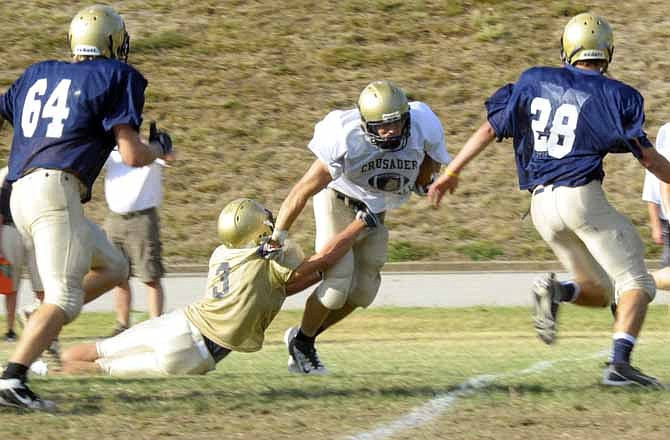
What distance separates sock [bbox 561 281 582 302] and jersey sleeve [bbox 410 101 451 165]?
0.96 meters

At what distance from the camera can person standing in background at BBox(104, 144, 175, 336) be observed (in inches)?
397

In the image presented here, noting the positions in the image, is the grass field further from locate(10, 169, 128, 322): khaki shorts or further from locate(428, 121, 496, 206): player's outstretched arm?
locate(428, 121, 496, 206): player's outstretched arm

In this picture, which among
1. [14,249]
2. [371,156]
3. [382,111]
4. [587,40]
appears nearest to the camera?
[587,40]

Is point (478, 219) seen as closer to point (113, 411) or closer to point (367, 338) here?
point (367, 338)

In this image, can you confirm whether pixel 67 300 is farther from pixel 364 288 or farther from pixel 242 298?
pixel 364 288

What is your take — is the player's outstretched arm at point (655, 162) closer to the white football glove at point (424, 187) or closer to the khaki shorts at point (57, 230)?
the white football glove at point (424, 187)

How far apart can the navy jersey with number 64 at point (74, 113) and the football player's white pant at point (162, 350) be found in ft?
3.72

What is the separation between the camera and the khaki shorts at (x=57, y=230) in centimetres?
596

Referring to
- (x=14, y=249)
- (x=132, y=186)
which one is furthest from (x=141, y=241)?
(x=14, y=249)

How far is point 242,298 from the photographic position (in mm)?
6887

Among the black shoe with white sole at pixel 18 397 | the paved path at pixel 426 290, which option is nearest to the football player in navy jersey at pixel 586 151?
the black shoe with white sole at pixel 18 397

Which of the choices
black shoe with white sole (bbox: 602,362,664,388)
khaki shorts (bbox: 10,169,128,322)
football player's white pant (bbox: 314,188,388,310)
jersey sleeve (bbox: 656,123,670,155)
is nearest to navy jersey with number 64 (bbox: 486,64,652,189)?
Answer: black shoe with white sole (bbox: 602,362,664,388)

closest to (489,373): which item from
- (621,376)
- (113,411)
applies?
(621,376)

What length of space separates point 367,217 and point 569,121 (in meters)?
1.33
